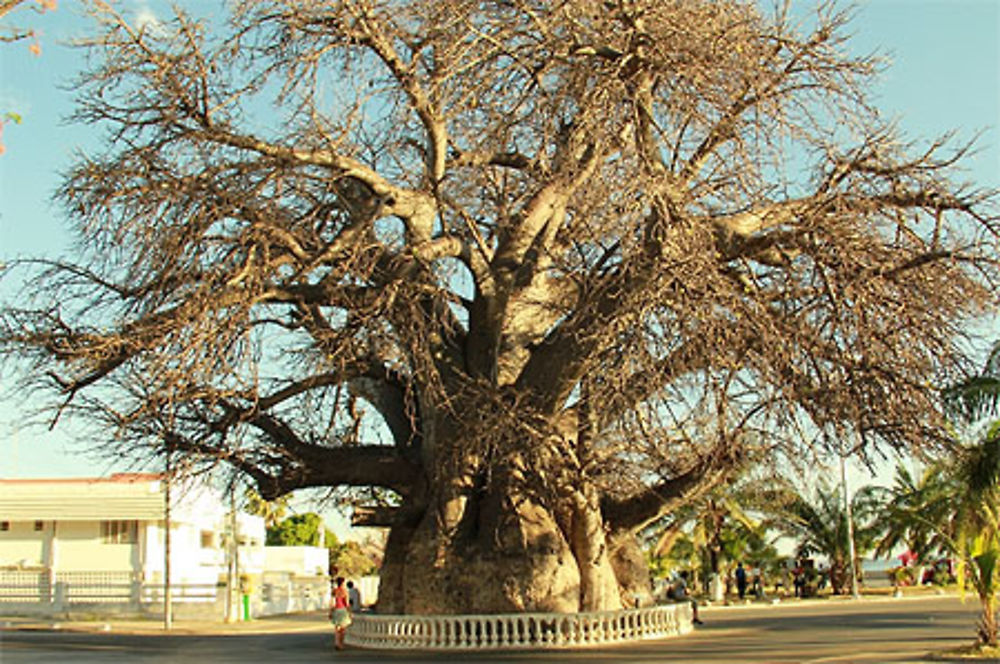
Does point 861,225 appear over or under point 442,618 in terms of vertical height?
over

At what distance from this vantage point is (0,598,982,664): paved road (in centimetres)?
1490

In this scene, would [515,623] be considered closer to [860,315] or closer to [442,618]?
[442,618]

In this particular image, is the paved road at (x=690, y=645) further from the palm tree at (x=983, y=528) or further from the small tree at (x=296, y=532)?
the small tree at (x=296, y=532)

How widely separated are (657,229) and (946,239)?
4.87 m

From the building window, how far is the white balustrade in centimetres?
2880

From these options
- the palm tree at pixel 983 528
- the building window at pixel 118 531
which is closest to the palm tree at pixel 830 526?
the building window at pixel 118 531

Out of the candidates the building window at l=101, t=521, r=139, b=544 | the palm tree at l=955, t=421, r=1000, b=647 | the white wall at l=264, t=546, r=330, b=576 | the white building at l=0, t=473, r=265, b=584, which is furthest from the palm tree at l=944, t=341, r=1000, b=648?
the white wall at l=264, t=546, r=330, b=576

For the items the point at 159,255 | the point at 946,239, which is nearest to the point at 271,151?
the point at 159,255

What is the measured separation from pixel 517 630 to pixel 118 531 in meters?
31.5

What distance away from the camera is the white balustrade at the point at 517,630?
54.4 ft

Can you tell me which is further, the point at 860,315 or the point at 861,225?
the point at 861,225

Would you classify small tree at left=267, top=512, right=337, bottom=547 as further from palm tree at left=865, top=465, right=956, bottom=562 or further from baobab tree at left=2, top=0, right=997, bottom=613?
baobab tree at left=2, top=0, right=997, bottom=613

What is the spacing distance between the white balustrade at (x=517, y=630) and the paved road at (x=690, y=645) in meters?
0.44

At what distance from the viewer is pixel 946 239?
52.4 feet
